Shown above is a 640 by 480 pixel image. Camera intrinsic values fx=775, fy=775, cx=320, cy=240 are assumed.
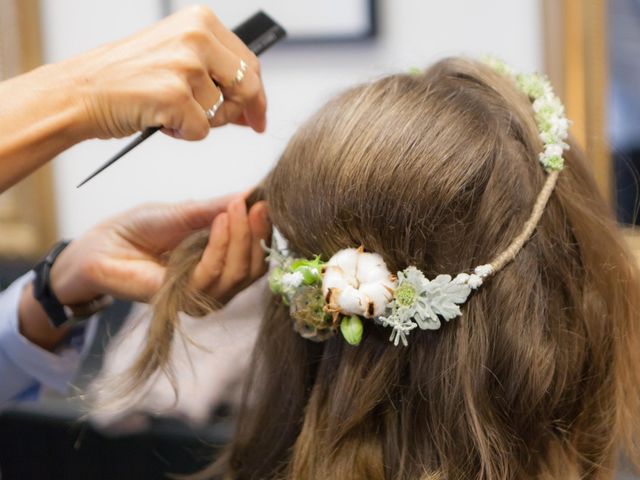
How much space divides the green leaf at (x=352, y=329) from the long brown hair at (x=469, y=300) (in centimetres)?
4

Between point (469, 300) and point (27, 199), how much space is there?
3.20 feet

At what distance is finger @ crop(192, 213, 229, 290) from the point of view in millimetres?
784

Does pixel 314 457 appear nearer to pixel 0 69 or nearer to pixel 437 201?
pixel 437 201

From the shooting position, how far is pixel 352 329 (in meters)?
0.68

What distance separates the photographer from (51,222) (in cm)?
141

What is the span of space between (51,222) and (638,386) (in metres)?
1.03

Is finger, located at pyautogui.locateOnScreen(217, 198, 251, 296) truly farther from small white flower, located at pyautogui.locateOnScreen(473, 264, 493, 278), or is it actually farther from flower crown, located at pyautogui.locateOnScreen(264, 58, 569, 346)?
small white flower, located at pyautogui.locateOnScreen(473, 264, 493, 278)

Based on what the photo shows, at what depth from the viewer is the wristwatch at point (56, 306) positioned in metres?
0.98

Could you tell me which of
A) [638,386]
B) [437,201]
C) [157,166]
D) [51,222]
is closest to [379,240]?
[437,201]

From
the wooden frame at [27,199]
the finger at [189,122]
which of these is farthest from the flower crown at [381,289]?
the wooden frame at [27,199]

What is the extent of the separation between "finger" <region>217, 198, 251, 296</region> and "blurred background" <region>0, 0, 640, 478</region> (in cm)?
11

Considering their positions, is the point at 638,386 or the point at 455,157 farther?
the point at 638,386

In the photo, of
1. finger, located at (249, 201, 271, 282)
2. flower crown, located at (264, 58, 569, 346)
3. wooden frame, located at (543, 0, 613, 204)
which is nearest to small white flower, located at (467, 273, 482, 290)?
flower crown, located at (264, 58, 569, 346)

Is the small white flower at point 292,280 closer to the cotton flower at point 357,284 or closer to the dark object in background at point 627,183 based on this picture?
the cotton flower at point 357,284
